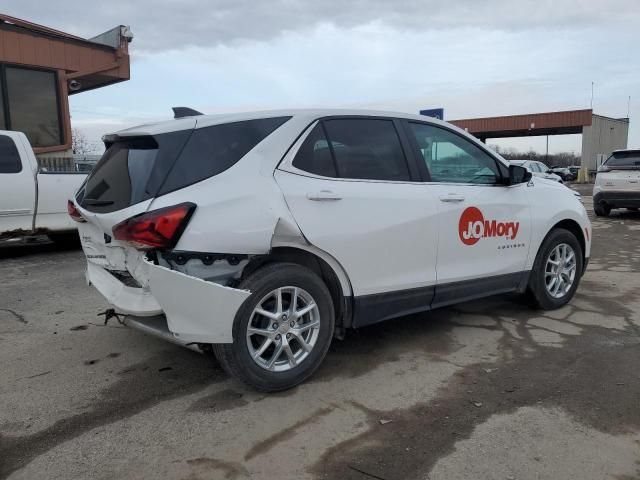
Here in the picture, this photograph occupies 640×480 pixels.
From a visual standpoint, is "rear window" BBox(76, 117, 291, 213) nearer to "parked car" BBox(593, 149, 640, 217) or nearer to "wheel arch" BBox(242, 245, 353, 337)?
"wheel arch" BBox(242, 245, 353, 337)

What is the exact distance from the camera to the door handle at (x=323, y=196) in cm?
346

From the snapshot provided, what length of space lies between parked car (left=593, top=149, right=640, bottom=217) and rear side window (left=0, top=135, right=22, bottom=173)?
12.8 m

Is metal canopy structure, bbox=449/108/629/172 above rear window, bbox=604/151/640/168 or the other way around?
above

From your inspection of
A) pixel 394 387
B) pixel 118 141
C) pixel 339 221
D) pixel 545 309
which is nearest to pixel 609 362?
pixel 545 309

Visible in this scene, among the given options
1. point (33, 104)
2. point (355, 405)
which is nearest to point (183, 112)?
point (355, 405)

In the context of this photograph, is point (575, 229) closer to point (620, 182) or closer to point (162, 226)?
point (162, 226)

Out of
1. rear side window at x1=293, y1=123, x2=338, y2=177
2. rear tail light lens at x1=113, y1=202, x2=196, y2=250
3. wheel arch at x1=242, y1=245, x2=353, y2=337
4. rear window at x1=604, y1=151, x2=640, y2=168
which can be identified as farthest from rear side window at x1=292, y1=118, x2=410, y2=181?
rear window at x1=604, y1=151, x2=640, y2=168

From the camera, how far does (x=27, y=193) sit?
8016mm

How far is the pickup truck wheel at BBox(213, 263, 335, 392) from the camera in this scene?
3.22 meters

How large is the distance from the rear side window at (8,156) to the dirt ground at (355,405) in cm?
371

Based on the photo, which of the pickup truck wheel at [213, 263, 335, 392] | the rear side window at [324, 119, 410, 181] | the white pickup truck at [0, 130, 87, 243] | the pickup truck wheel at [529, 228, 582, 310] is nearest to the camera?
the pickup truck wheel at [213, 263, 335, 392]

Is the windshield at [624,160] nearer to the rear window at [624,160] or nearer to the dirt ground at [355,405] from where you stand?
the rear window at [624,160]

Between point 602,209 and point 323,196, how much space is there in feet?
42.6

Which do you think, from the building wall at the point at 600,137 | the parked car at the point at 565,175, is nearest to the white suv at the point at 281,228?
the parked car at the point at 565,175
